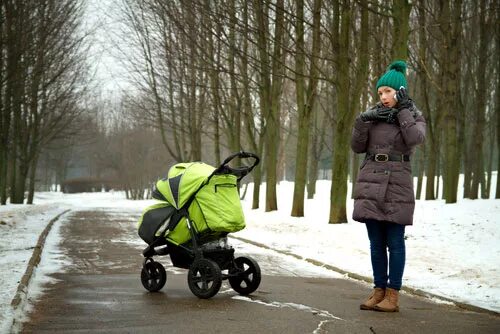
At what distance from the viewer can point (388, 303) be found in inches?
239

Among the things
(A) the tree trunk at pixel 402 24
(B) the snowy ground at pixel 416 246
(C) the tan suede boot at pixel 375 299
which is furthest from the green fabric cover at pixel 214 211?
(A) the tree trunk at pixel 402 24

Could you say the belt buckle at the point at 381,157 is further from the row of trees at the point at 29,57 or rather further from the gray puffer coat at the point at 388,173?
the row of trees at the point at 29,57

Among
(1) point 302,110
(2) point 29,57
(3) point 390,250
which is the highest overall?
(2) point 29,57

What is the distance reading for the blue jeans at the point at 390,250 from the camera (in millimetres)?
6008

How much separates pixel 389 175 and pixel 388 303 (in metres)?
1.17

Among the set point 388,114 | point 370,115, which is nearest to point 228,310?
point 370,115

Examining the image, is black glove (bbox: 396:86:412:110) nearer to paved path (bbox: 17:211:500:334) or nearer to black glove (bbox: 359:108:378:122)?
black glove (bbox: 359:108:378:122)

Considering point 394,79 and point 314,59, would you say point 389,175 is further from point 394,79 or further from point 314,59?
point 314,59

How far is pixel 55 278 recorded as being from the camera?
823cm

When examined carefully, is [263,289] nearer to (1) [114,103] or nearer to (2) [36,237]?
(2) [36,237]

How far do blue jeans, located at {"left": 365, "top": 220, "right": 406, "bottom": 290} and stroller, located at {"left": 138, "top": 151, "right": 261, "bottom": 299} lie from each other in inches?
53.5

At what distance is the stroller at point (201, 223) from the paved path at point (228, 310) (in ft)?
0.84

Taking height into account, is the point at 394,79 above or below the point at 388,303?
above

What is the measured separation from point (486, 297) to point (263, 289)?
2.44 m
